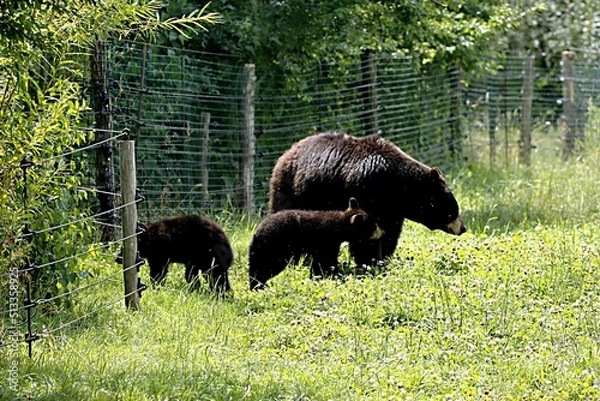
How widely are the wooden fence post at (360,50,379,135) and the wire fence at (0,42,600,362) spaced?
0.01 m

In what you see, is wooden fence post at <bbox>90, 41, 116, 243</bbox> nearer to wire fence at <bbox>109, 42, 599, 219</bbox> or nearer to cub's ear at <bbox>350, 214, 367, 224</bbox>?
wire fence at <bbox>109, 42, 599, 219</bbox>

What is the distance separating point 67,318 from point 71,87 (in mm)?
1855

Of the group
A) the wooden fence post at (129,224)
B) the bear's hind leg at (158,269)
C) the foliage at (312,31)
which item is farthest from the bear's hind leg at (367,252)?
the foliage at (312,31)

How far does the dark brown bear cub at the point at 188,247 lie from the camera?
10461 mm

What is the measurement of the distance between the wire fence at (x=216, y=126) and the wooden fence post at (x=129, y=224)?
16 cm

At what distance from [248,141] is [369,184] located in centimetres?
329

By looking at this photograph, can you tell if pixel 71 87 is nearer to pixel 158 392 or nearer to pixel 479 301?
pixel 158 392

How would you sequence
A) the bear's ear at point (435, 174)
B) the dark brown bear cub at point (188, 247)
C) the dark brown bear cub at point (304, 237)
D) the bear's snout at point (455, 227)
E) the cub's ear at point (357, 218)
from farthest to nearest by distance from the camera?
the bear's snout at point (455, 227)
the bear's ear at point (435, 174)
the cub's ear at point (357, 218)
the dark brown bear cub at point (304, 237)
the dark brown bear cub at point (188, 247)

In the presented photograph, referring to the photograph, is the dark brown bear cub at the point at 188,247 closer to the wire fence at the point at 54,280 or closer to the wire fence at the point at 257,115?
the wire fence at the point at 54,280

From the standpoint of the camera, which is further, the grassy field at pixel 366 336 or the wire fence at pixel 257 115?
the wire fence at pixel 257 115

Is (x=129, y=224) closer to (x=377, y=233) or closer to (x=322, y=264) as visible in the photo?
(x=322, y=264)

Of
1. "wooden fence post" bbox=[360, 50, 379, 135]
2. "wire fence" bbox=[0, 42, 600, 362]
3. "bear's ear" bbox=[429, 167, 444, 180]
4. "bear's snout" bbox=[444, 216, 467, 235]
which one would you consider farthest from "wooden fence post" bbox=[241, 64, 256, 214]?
"bear's ear" bbox=[429, 167, 444, 180]

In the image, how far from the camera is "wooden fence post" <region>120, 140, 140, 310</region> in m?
9.14

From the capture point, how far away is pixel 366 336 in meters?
8.40
